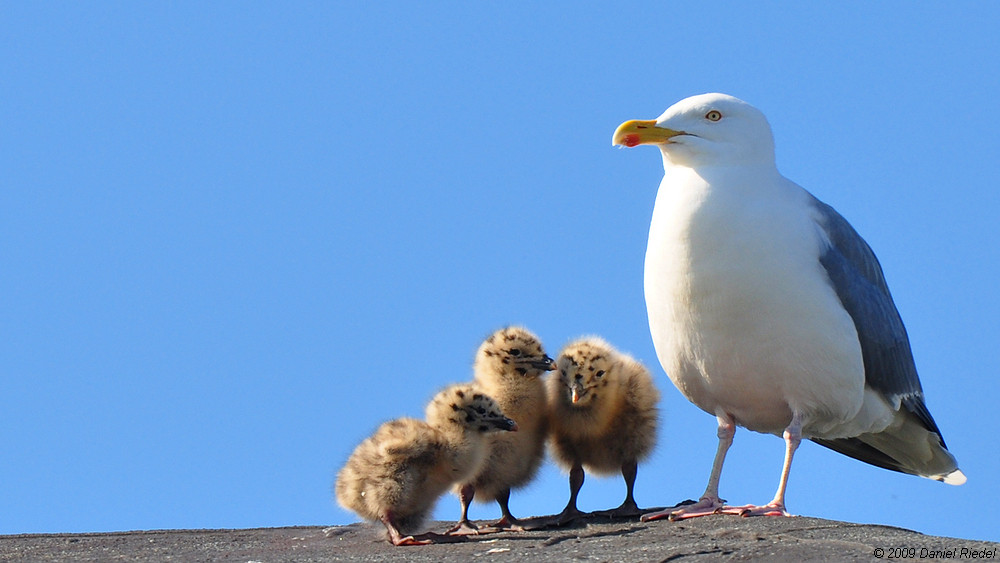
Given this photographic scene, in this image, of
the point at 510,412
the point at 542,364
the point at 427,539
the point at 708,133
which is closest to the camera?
the point at 427,539

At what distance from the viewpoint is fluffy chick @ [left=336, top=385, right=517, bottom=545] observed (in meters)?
7.39

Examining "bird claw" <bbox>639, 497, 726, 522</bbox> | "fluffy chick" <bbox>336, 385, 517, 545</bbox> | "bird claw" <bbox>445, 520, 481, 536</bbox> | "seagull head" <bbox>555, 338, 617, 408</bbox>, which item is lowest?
→ "bird claw" <bbox>639, 497, 726, 522</bbox>

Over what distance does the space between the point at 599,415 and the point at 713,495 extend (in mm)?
921

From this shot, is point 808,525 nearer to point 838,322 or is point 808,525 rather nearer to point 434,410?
point 838,322

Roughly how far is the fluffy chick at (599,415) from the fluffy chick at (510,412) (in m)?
0.15

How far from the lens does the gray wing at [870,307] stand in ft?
25.7

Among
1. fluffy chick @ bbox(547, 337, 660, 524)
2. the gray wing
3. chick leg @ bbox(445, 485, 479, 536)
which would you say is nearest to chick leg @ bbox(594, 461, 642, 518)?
fluffy chick @ bbox(547, 337, 660, 524)

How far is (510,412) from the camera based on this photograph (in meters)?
8.16

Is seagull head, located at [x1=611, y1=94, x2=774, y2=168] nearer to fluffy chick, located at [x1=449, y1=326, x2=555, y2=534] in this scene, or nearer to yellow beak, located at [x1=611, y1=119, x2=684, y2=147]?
yellow beak, located at [x1=611, y1=119, x2=684, y2=147]

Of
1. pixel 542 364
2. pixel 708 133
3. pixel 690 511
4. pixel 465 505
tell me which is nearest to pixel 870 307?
pixel 708 133

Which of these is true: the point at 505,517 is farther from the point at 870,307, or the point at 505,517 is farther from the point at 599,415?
the point at 870,307

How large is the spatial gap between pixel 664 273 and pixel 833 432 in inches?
72.6

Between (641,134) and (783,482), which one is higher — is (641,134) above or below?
above

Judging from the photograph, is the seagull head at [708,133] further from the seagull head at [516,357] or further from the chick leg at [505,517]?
the chick leg at [505,517]
